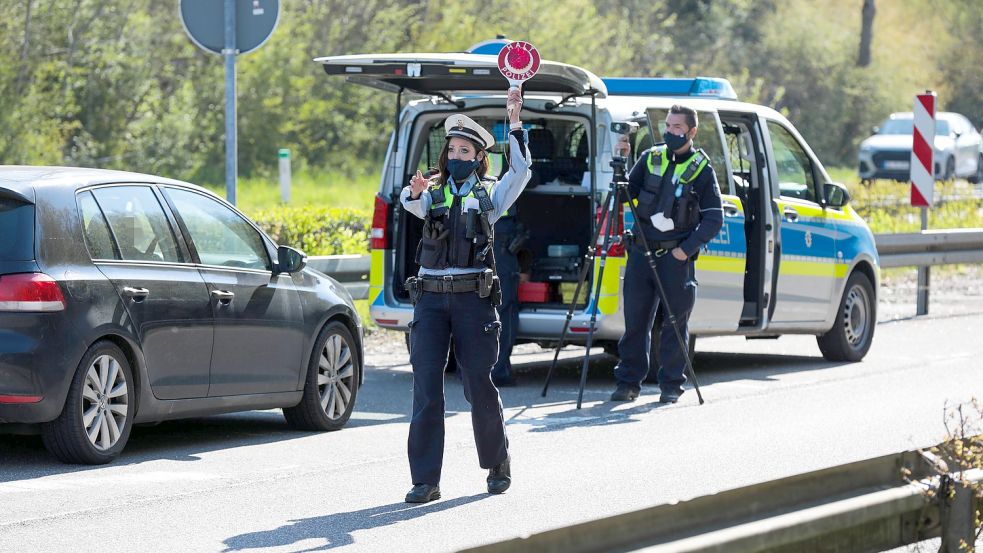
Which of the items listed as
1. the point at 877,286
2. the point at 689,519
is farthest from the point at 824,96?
the point at 689,519

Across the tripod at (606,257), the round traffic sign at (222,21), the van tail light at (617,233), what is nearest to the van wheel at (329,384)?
the tripod at (606,257)

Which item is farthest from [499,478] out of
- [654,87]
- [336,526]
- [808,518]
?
[654,87]

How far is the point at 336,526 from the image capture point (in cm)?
687

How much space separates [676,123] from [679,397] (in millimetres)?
1739

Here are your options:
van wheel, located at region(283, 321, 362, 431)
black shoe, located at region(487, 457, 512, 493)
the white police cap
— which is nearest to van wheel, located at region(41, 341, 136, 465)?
van wheel, located at region(283, 321, 362, 431)

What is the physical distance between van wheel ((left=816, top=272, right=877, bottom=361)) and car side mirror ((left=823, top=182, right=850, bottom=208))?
82 centimetres

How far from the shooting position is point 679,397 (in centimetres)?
1109

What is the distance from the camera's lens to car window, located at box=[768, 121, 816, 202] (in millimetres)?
12758

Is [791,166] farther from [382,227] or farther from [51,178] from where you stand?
[51,178]

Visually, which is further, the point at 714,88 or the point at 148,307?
the point at 714,88

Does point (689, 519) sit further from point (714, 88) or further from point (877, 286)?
point (877, 286)

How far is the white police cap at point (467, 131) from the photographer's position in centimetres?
743

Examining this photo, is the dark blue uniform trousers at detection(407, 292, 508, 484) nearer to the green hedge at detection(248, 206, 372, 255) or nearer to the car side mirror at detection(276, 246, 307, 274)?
the car side mirror at detection(276, 246, 307, 274)

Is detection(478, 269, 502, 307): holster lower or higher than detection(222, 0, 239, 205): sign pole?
lower
